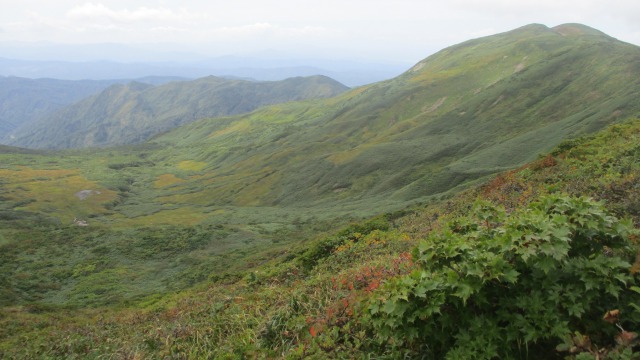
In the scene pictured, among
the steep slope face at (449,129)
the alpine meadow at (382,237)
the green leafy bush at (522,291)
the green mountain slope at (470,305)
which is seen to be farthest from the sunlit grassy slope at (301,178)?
the green leafy bush at (522,291)

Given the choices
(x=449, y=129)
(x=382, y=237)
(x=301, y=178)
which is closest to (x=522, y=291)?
(x=382, y=237)

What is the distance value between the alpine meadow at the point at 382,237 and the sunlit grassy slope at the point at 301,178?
67 cm

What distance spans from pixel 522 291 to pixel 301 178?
108846 millimetres

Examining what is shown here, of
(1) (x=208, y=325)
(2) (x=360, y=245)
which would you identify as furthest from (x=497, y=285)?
(2) (x=360, y=245)

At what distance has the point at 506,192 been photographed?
26.7 m

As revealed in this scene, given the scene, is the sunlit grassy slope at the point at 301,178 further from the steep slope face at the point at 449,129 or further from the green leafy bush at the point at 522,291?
the green leafy bush at the point at 522,291

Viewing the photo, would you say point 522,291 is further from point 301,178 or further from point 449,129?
point 449,129

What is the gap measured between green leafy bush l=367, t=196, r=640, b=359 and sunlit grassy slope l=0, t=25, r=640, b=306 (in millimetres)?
32343

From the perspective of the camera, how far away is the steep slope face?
78.9 meters

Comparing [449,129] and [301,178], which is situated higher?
[449,129]

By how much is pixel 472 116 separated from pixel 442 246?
118 meters

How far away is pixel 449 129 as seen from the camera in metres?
115

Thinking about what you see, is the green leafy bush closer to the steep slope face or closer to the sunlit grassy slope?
the sunlit grassy slope

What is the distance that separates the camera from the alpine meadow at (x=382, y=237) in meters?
7.01
